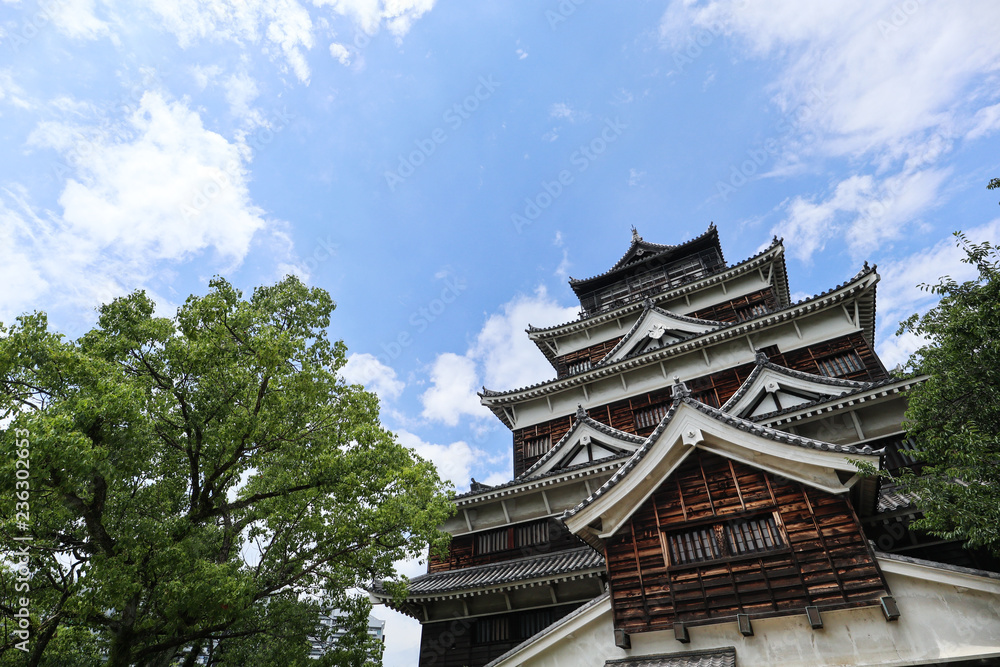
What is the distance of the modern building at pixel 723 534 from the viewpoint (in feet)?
27.3

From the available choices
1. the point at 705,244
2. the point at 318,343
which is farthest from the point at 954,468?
the point at 705,244

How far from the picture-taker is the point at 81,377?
7.66m

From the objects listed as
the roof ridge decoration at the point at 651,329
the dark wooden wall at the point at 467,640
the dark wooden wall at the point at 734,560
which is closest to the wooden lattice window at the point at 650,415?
the roof ridge decoration at the point at 651,329

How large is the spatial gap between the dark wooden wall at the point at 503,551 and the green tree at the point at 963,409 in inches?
364

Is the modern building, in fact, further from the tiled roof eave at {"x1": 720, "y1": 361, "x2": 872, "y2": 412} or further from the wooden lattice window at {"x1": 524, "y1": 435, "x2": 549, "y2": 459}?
the wooden lattice window at {"x1": 524, "y1": 435, "x2": 549, "y2": 459}

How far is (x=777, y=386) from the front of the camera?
595 inches

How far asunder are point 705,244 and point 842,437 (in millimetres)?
13719

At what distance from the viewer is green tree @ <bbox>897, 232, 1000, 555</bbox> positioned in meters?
6.92

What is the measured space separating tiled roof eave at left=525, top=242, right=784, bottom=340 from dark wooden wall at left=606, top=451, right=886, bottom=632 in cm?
1292

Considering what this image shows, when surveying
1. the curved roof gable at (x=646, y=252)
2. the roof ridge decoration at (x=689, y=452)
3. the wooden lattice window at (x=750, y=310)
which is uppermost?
the curved roof gable at (x=646, y=252)

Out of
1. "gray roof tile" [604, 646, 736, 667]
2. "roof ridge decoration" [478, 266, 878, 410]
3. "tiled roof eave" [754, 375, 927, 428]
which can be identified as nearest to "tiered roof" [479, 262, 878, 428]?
"roof ridge decoration" [478, 266, 878, 410]

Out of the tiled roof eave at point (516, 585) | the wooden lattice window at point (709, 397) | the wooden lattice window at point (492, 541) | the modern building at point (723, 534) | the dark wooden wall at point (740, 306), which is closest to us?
the modern building at point (723, 534)

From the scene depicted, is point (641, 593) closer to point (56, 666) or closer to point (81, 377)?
point (81, 377)

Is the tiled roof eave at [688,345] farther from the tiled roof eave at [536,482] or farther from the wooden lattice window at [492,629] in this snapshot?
the wooden lattice window at [492,629]
